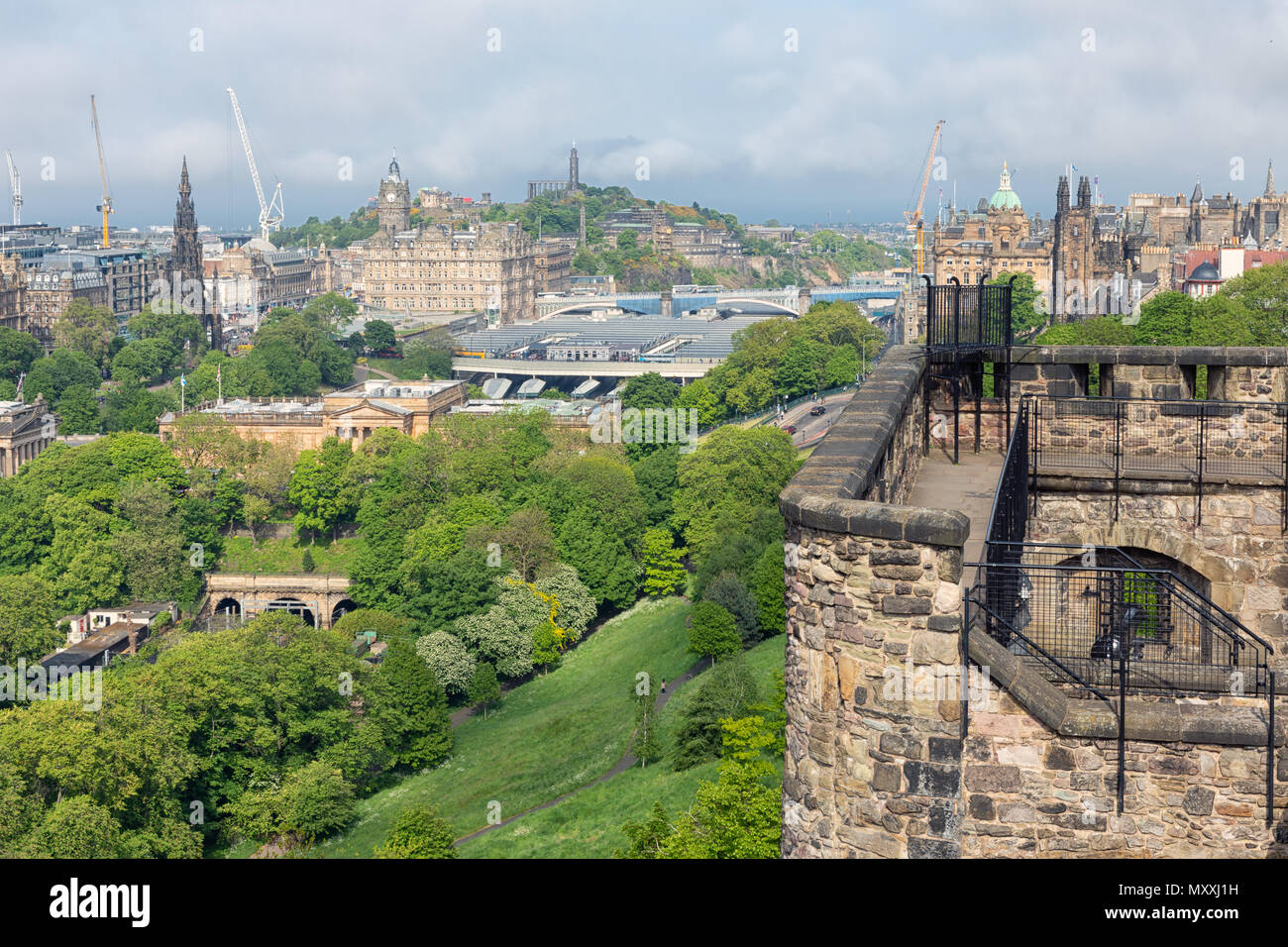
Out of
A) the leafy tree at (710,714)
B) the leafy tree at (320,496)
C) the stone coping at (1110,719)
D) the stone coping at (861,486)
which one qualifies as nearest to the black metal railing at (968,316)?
the stone coping at (861,486)

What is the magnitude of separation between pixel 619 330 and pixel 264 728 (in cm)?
13143

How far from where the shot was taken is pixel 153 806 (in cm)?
4162

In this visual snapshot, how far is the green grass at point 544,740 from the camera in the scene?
4219cm

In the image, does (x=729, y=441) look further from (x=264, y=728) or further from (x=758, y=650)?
(x=264, y=728)

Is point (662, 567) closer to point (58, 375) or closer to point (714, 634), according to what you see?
point (714, 634)

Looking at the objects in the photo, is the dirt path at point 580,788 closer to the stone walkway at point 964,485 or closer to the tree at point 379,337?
the stone walkway at point 964,485

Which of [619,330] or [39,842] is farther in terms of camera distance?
[619,330]

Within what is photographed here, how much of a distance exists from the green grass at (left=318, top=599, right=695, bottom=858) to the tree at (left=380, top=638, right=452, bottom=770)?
672 mm

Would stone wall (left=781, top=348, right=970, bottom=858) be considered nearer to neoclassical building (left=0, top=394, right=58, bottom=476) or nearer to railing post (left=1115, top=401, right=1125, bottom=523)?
railing post (left=1115, top=401, right=1125, bottom=523)

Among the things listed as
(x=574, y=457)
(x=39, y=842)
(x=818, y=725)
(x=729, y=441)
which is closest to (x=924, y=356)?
(x=818, y=725)

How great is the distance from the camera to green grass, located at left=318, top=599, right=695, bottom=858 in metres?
42.2

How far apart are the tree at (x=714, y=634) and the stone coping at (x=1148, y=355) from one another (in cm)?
3241

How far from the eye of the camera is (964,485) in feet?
47.0

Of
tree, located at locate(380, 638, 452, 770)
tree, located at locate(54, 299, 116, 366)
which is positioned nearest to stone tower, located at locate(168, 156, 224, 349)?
tree, located at locate(54, 299, 116, 366)
